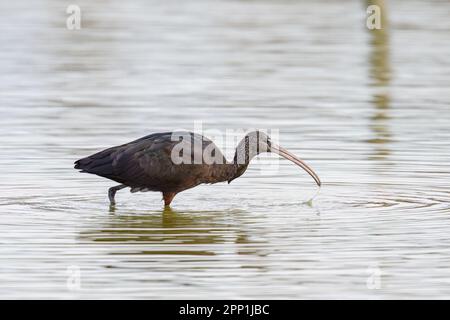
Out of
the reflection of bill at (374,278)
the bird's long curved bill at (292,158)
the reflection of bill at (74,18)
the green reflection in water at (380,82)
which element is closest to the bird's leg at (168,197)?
the bird's long curved bill at (292,158)

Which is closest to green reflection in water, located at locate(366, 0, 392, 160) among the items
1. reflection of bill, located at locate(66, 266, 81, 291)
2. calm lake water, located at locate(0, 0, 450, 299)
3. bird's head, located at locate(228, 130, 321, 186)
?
calm lake water, located at locate(0, 0, 450, 299)

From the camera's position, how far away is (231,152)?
21.0 meters

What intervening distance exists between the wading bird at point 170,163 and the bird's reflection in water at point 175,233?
0.34m

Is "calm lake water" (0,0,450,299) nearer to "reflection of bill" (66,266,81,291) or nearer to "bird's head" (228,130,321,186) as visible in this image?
"reflection of bill" (66,266,81,291)

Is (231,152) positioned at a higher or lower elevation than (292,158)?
lower

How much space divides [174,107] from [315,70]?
5838 mm

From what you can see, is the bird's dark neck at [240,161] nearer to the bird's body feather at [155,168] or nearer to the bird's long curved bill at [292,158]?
the bird's body feather at [155,168]

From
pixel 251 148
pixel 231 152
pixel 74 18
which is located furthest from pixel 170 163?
pixel 74 18

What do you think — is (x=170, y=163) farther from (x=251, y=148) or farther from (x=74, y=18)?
(x=74, y=18)

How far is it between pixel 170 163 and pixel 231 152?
3.90 m

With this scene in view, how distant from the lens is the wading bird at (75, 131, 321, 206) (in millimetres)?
17094

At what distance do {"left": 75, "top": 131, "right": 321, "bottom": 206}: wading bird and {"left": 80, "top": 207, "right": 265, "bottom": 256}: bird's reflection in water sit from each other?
1.11ft
